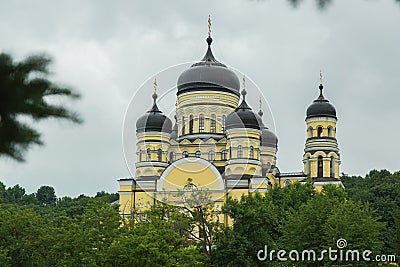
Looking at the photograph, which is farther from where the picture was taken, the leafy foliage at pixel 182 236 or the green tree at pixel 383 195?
the green tree at pixel 383 195

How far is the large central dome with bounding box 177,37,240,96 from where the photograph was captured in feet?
130

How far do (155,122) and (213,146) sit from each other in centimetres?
384

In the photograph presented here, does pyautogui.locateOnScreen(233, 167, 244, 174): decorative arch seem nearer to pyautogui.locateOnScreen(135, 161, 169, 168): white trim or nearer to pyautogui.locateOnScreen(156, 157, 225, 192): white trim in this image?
pyautogui.locateOnScreen(156, 157, 225, 192): white trim

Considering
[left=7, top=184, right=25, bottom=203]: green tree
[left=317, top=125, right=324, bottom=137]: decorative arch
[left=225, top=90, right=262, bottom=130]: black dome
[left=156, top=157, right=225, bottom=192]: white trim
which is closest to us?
[left=156, top=157, right=225, bottom=192]: white trim

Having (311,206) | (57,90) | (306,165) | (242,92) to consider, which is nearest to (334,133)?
(306,165)

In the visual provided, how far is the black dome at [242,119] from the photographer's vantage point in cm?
3616

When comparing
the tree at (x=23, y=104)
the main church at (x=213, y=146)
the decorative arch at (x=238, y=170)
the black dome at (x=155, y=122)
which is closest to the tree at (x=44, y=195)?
the main church at (x=213, y=146)

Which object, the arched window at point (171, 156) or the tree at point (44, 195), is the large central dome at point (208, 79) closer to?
the arched window at point (171, 156)

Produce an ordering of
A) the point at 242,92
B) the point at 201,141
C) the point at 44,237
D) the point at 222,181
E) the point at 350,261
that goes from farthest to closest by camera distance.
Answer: the point at 242,92, the point at 201,141, the point at 222,181, the point at 44,237, the point at 350,261

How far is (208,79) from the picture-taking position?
40125 millimetres

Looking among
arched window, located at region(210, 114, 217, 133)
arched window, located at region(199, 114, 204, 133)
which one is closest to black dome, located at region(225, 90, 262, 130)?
arched window, located at region(210, 114, 217, 133)

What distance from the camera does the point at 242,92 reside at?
41.0m

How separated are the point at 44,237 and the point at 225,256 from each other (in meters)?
6.51

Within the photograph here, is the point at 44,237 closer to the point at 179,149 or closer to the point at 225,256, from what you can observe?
the point at 225,256
